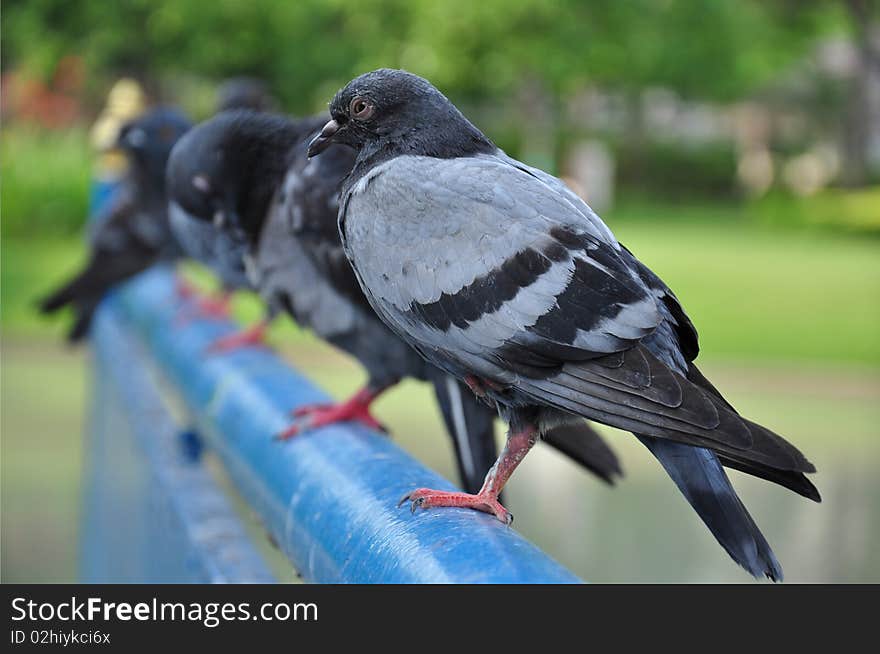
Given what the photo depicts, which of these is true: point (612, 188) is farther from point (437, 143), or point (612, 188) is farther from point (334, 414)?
point (437, 143)

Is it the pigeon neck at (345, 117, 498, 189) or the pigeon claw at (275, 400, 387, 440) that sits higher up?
the pigeon neck at (345, 117, 498, 189)

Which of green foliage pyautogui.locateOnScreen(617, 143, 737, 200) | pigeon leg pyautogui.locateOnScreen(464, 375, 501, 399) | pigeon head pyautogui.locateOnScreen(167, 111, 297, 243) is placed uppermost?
pigeon leg pyautogui.locateOnScreen(464, 375, 501, 399)

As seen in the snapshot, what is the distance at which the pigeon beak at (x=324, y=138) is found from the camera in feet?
7.08

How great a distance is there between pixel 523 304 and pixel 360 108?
1.60 feet

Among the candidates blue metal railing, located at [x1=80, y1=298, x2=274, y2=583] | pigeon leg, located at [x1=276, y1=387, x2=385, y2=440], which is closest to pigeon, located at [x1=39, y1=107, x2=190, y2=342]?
blue metal railing, located at [x1=80, y1=298, x2=274, y2=583]

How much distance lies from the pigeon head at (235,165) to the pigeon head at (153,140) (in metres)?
2.18

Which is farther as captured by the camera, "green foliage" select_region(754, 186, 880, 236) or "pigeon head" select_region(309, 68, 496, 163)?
"green foliage" select_region(754, 186, 880, 236)

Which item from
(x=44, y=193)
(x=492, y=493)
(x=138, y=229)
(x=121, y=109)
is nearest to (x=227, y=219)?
(x=492, y=493)

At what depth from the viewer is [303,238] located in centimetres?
324

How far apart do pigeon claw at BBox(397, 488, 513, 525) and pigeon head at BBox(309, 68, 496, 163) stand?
1.81ft

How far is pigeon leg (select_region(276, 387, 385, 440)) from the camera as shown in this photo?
2.33 m

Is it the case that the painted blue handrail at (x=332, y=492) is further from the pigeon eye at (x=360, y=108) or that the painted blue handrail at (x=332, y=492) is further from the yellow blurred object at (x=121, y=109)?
the yellow blurred object at (x=121, y=109)

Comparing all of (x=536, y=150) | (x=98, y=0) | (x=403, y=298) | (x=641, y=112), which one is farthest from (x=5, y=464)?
(x=641, y=112)

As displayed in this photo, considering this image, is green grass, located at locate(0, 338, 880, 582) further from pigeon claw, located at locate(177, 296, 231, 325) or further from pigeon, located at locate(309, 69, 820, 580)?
pigeon, located at locate(309, 69, 820, 580)
